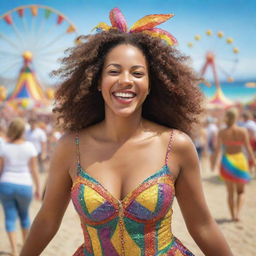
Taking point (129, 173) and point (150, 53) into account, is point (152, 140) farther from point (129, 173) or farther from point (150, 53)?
point (150, 53)

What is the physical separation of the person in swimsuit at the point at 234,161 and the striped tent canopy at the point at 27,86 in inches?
601

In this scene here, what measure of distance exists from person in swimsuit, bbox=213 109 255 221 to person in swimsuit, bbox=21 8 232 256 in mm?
3849

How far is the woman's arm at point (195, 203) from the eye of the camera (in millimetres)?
1748

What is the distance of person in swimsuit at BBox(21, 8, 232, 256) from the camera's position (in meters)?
1.67

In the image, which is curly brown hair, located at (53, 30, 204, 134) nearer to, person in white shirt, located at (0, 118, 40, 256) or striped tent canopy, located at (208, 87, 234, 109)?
person in white shirt, located at (0, 118, 40, 256)

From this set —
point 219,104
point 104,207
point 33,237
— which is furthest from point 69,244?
point 219,104

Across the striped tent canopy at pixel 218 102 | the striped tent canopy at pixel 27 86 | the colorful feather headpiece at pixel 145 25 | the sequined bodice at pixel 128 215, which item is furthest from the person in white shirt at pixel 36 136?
the striped tent canopy at pixel 218 102

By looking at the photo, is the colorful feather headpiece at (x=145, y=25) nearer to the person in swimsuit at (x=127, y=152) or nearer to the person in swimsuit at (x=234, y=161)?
the person in swimsuit at (x=127, y=152)

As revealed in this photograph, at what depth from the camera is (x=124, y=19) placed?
196 cm

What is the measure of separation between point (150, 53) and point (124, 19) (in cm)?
25

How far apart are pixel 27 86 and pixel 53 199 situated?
19684 millimetres

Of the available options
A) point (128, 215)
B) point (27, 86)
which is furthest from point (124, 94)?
point (27, 86)

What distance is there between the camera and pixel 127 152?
5.92 feet

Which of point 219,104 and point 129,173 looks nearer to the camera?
point 129,173
